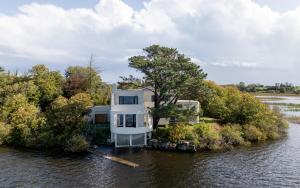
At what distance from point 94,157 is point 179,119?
1382cm

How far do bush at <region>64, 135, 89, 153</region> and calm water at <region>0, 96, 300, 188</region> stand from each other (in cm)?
248

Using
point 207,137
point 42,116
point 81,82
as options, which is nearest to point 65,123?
point 42,116

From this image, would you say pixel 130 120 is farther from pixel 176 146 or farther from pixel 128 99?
pixel 176 146

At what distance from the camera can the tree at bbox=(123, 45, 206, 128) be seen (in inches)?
1914

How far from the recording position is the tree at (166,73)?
48625mm

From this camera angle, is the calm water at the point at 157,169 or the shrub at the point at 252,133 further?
the shrub at the point at 252,133

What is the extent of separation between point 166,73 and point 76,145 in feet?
52.5

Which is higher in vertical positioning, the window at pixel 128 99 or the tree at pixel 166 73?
the tree at pixel 166 73

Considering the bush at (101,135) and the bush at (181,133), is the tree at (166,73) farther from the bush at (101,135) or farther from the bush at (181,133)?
the bush at (101,135)

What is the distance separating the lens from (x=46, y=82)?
202 feet

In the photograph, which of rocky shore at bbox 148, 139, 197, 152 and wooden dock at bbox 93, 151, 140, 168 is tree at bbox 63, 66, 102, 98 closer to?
wooden dock at bbox 93, 151, 140, 168

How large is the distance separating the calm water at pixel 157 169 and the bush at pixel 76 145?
2.48 meters

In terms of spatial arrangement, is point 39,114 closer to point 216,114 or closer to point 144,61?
point 144,61

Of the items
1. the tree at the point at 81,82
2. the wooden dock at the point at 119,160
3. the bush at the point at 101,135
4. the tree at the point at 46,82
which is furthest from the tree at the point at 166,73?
the tree at the point at 46,82
